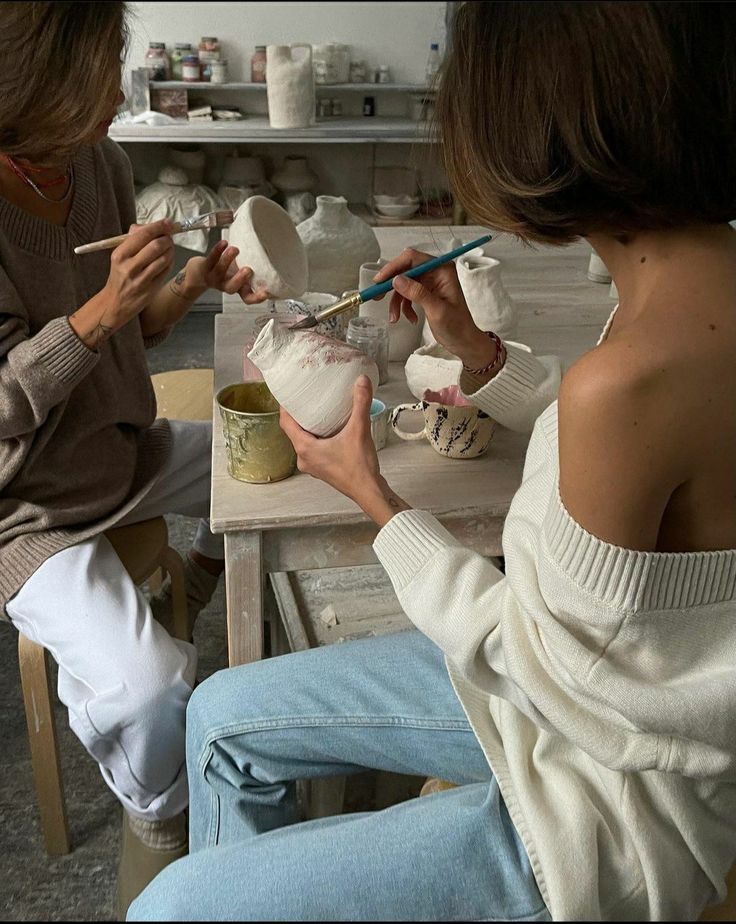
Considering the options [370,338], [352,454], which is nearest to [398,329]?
[370,338]

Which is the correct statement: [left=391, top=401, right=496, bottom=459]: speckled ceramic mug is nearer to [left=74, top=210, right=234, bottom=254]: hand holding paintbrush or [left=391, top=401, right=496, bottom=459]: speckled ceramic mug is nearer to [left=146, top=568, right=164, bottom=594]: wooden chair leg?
[left=74, top=210, right=234, bottom=254]: hand holding paintbrush

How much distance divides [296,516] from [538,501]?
11.1 inches

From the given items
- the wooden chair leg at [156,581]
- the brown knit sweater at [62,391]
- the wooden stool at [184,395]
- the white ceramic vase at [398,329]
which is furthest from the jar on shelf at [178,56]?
the white ceramic vase at [398,329]

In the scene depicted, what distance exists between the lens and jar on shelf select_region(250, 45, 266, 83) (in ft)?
11.8

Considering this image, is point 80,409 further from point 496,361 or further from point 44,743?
point 496,361

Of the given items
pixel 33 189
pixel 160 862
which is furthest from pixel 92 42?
pixel 160 862

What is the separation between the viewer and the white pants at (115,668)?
1.06 metres

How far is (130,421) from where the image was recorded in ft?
4.33

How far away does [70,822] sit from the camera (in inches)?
54.7

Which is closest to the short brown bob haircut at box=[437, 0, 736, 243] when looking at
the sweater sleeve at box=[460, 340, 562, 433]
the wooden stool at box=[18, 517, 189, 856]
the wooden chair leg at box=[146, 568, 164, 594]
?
the sweater sleeve at box=[460, 340, 562, 433]

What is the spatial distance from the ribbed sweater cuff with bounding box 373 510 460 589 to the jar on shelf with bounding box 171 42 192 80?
332 cm

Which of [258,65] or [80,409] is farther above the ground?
[258,65]

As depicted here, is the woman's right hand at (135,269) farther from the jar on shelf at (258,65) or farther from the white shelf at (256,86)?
the jar on shelf at (258,65)

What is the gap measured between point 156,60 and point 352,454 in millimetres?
3249
